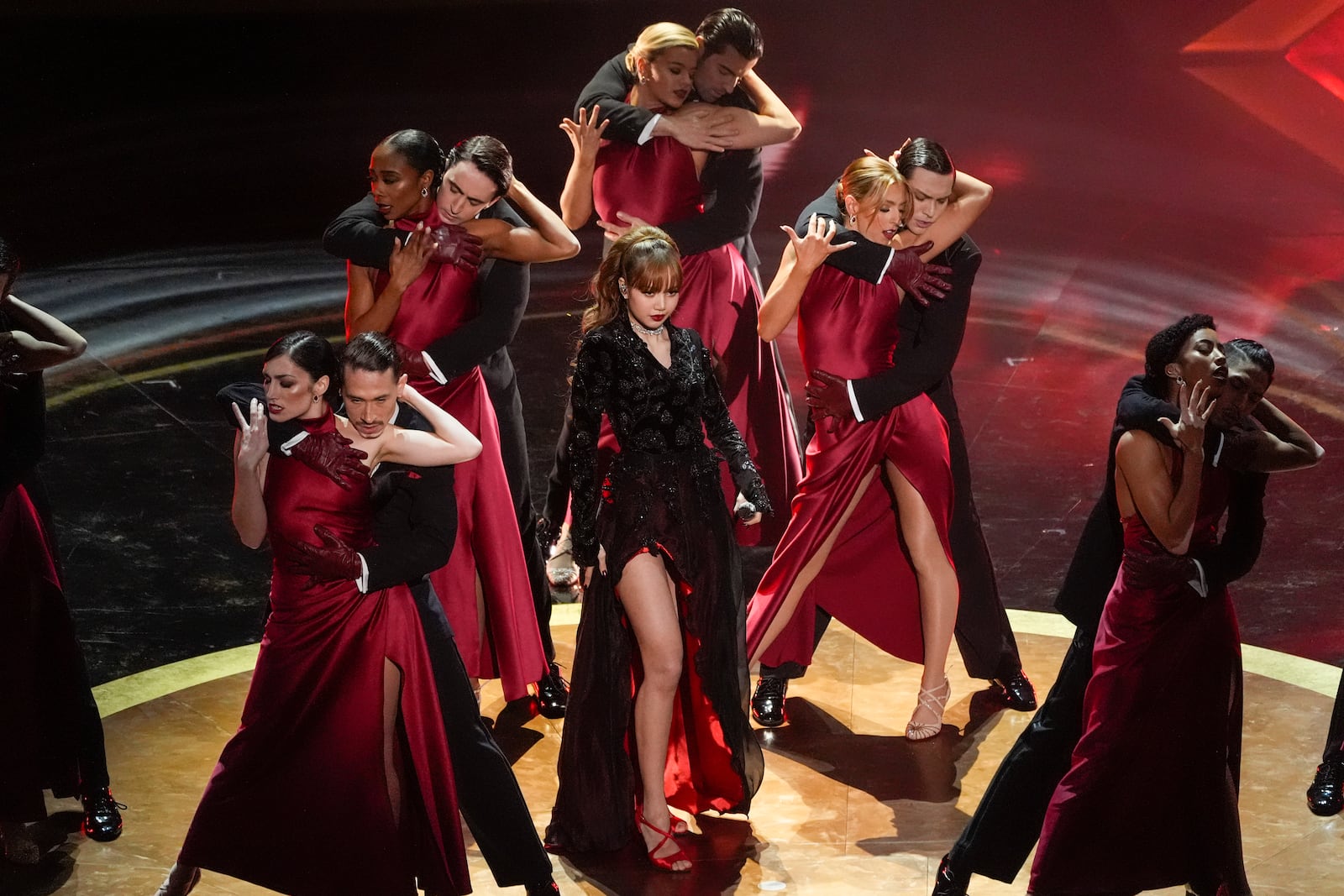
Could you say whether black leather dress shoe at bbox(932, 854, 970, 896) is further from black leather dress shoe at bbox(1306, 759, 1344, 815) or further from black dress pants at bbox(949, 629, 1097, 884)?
black leather dress shoe at bbox(1306, 759, 1344, 815)

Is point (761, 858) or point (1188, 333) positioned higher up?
point (1188, 333)

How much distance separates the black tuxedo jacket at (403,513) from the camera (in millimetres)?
3748

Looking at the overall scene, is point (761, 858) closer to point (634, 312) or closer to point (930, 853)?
point (930, 853)

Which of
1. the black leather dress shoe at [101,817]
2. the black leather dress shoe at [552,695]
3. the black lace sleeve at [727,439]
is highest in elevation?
the black lace sleeve at [727,439]

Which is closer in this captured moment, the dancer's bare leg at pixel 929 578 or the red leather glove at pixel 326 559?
the red leather glove at pixel 326 559

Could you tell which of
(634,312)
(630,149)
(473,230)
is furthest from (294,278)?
(634,312)

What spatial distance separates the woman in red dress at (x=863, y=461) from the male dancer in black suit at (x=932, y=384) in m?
0.05

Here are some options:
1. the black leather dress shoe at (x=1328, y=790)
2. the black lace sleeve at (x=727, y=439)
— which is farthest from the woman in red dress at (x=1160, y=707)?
Result: the black lace sleeve at (x=727, y=439)

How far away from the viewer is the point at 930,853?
4.39m

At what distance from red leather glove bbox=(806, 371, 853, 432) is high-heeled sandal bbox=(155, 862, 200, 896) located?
214cm

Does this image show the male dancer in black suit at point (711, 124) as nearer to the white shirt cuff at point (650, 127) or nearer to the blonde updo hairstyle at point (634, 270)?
the white shirt cuff at point (650, 127)

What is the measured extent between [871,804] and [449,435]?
1.62 metres

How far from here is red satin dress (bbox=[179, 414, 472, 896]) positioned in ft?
12.3

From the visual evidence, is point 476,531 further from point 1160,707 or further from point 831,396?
point 1160,707
